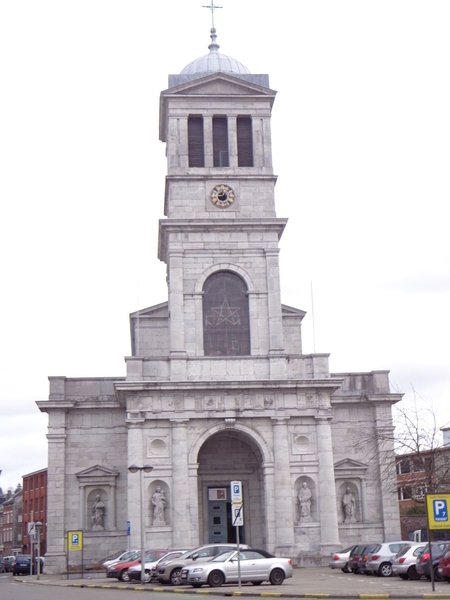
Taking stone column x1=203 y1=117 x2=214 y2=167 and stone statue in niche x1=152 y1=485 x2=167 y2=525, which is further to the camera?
stone column x1=203 y1=117 x2=214 y2=167

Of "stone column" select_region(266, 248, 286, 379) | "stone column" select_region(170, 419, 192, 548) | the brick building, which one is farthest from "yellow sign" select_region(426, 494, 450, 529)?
the brick building

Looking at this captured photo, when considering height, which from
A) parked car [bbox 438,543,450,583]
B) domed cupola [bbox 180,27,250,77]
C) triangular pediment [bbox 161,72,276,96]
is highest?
domed cupola [bbox 180,27,250,77]

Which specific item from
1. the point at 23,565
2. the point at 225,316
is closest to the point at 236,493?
the point at 225,316

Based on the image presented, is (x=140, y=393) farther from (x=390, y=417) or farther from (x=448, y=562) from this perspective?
(x=448, y=562)

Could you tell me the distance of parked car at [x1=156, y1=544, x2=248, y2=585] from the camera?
32.3 metres

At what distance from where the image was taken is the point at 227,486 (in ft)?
156

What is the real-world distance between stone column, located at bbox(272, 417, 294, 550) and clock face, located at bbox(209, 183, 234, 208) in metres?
11.9

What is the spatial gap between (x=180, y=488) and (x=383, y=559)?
39.1 ft

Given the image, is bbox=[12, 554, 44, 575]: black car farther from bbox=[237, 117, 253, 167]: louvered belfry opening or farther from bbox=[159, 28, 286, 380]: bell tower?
bbox=[237, 117, 253, 167]: louvered belfry opening

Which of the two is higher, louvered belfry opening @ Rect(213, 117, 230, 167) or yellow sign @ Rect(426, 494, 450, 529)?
louvered belfry opening @ Rect(213, 117, 230, 167)

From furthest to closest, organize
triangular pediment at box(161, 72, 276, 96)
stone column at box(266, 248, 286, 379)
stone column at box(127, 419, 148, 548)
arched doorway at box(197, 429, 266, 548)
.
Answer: triangular pediment at box(161, 72, 276, 96), arched doorway at box(197, 429, 266, 548), stone column at box(266, 248, 286, 379), stone column at box(127, 419, 148, 548)

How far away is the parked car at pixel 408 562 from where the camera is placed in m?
32.0

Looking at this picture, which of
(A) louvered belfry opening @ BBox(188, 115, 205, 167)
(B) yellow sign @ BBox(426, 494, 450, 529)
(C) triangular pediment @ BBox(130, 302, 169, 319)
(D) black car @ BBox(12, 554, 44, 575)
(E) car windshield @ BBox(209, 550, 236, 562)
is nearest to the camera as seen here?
(B) yellow sign @ BBox(426, 494, 450, 529)

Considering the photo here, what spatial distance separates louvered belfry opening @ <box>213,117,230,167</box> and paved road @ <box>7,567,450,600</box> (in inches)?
901
